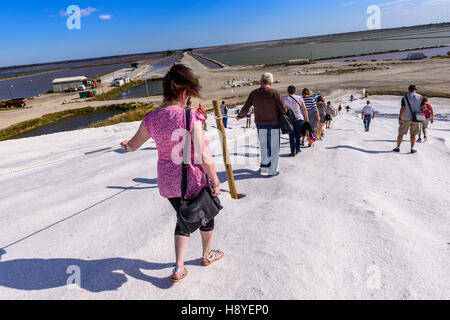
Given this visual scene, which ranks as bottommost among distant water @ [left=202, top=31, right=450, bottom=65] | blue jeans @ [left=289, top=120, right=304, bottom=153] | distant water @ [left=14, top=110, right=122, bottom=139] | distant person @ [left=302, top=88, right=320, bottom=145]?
distant water @ [left=14, top=110, right=122, bottom=139]

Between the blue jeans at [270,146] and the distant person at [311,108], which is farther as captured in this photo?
the distant person at [311,108]

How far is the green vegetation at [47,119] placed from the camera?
29055 millimetres

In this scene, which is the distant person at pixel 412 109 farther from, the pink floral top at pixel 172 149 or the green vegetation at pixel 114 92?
the green vegetation at pixel 114 92

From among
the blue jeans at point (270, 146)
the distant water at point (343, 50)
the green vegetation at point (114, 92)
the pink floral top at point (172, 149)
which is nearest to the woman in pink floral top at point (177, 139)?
the pink floral top at point (172, 149)

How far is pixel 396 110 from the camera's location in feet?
62.8

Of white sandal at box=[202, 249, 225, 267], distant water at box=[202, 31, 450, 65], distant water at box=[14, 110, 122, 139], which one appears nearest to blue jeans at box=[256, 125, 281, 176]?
white sandal at box=[202, 249, 225, 267]

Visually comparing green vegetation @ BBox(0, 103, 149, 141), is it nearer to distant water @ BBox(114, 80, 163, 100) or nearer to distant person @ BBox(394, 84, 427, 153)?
distant water @ BBox(114, 80, 163, 100)

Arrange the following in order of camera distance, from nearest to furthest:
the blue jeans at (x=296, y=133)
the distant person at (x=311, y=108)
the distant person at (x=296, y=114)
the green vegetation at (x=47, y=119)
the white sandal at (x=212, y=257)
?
1. the white sandal at (x=212, y=257)
2. the distant person at (x=296, y=114)
3. the blue jeans at (x=296, y=133)
4. the distant person at (x=311, y=108)
5. the green vegetation at (x=47, y=119)

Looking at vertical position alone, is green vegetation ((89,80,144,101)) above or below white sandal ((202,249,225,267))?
above

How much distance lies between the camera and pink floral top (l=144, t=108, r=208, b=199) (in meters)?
2.10

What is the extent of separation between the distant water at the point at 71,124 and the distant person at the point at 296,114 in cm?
2816

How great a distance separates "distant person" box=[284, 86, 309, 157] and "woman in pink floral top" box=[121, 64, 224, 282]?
3553mm
